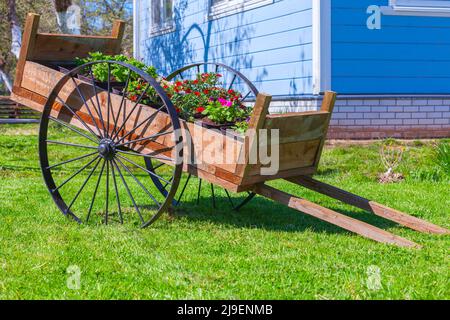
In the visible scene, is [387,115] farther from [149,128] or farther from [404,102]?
[149,128]

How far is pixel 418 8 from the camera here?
31.0 feet

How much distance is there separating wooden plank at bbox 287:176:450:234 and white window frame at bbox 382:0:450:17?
484 centimetres

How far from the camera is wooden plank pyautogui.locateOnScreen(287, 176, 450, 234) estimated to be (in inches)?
194

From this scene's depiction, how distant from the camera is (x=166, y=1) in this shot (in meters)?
14.2

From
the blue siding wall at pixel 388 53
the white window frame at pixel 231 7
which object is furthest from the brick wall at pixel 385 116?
the white window frame at pixel 231 7

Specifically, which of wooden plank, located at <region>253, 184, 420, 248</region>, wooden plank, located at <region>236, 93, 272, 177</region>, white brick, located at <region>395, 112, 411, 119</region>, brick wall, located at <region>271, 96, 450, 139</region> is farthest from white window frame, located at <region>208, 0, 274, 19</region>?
wooden plank, located at <region>236, 93, 272, 177</region>

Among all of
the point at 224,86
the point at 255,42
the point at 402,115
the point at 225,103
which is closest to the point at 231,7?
the point at 255,42

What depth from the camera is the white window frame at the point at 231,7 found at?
1040cm

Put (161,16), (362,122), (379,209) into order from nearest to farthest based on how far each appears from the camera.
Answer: (379,209) < (362,122) < (161,16)

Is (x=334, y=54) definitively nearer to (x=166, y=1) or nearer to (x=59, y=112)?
(x=59, y=112)

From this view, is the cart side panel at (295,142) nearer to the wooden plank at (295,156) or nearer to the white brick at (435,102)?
the wooden plank at (295,156)

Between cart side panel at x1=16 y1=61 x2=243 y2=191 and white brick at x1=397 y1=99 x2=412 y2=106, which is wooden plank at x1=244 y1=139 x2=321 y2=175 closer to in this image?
cart side panel at x1=16 y1=61 x2=243 y2=191

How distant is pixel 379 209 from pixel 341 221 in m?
0.56
